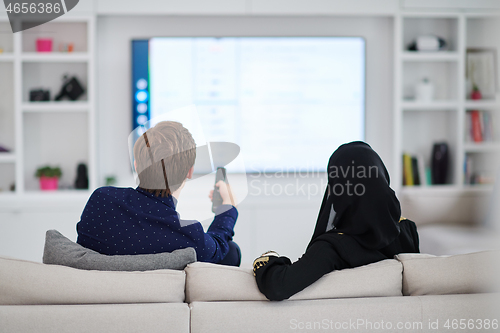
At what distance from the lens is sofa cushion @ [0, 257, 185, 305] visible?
102cm

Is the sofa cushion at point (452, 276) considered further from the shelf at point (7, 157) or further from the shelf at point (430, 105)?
the shelf at point (7, 157)

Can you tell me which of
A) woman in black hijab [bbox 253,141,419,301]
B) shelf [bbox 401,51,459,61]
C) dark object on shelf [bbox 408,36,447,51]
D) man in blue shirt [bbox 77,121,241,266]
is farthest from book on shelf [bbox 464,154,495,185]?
man in blue shirt [bbox 77,121,241,266]

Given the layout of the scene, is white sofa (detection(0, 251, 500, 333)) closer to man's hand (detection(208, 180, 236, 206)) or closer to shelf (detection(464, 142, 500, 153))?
man's hand (detection(208, 180, 236, 206))

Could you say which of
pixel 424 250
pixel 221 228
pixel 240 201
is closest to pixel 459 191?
pixel 424 250

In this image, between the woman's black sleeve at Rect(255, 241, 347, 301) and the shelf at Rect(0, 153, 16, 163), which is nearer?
the woman's black sleeve at Rect(255, 241, 347, 301)

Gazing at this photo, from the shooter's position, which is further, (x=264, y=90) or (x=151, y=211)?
(x=264, y=90)

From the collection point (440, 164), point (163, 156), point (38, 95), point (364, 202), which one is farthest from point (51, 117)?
point (440, 164)

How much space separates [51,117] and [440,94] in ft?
10.5

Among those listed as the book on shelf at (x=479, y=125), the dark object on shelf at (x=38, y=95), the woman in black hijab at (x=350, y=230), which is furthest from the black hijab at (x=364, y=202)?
the dark object on shelf at (x=38, y=95)

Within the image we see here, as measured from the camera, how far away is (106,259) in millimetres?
1124

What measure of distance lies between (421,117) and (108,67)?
2624 millimetres

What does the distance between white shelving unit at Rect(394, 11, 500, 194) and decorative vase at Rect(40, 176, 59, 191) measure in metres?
2.65

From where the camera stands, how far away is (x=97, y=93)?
10.9 ft

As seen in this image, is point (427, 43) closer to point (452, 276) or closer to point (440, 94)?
point (440, 94)
